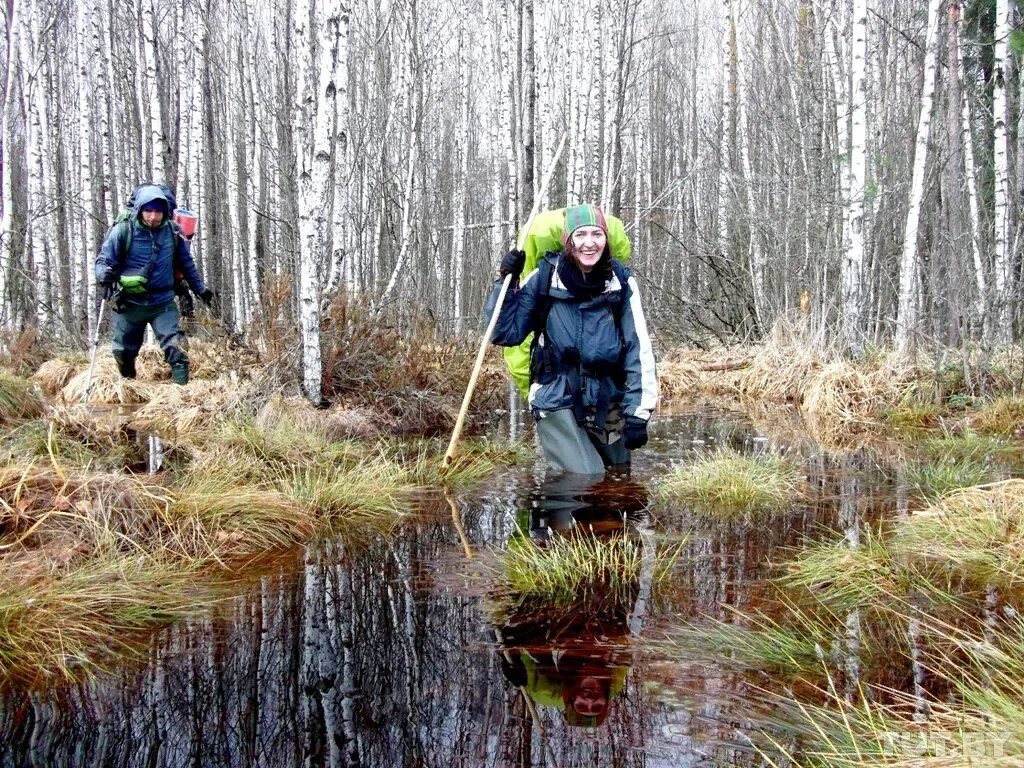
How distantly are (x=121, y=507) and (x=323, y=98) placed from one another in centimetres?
441

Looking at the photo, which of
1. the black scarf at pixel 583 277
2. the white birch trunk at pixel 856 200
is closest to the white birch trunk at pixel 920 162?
the white birch trunk at pixel 856 200

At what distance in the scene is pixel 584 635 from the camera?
317 centimetres

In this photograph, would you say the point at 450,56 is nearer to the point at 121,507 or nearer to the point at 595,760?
the point at 121,507

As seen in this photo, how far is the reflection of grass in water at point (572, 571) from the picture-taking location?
360 cm

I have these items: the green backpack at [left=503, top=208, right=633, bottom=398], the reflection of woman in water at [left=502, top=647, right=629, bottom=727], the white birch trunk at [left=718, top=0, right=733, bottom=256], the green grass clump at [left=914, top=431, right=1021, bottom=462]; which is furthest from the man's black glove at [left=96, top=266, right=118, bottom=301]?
the white birch trunk at [left=718, top=0, right=733, bottom=256]

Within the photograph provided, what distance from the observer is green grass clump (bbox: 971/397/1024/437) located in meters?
7.62

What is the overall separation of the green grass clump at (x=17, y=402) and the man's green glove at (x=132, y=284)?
180cm

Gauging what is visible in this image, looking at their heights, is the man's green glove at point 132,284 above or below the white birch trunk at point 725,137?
below

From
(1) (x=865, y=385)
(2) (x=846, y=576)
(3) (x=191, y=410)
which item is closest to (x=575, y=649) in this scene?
(2) (x=846, y=576)

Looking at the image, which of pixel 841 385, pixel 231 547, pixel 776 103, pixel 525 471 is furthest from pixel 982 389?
pixel 776 103

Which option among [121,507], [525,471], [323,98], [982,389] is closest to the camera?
[121,507]

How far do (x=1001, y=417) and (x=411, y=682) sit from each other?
23.6 feet

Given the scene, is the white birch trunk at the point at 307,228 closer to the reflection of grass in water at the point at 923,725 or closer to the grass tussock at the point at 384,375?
the grass tussock at the point at 384,375

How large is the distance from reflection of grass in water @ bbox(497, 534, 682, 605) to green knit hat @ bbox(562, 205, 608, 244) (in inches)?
86.2
